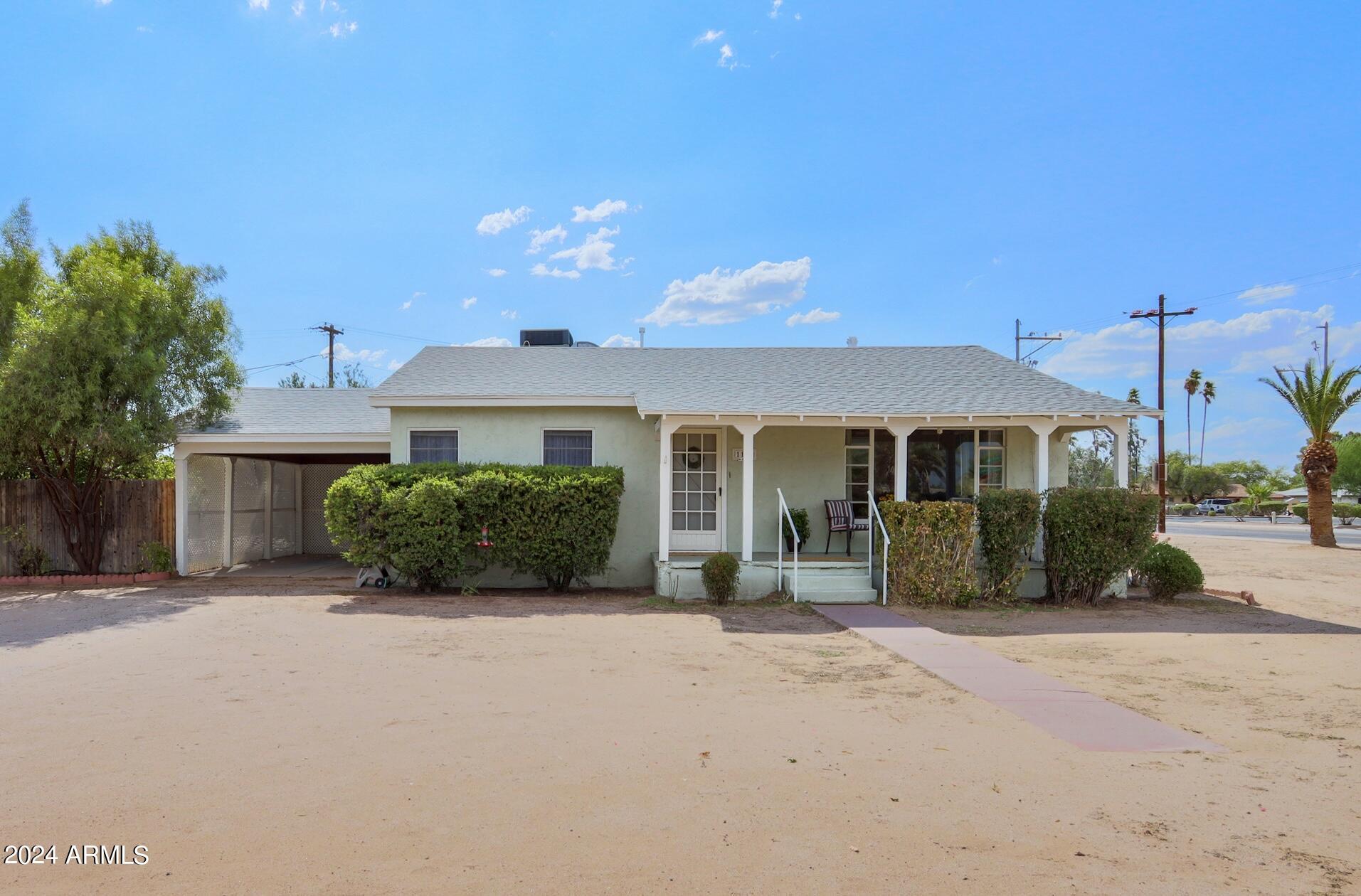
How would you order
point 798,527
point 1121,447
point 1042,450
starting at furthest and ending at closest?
point 798,527 < point 1121,447 < point 1042,450

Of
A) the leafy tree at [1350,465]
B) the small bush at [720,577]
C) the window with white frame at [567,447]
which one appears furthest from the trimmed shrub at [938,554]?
the leafy tree at [1350,465]

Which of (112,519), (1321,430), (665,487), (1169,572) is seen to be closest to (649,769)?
(665,487)

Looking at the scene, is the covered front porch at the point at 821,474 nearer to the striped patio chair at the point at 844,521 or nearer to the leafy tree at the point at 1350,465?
the striped patio chair at the point at 844,521

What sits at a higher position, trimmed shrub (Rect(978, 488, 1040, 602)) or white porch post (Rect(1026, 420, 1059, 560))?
white porch post (Rect(1026, 420, 1059, 560))

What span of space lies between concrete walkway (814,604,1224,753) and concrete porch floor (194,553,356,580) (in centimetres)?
994

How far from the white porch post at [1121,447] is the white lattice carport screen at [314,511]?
54.5 ft

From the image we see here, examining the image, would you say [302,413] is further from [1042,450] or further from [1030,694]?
[1030,694]

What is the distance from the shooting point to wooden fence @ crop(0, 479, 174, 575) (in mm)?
13875

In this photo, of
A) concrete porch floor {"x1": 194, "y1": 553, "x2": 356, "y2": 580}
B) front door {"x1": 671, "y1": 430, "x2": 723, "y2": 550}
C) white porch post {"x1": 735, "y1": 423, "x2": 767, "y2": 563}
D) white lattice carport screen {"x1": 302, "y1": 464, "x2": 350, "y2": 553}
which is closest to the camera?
white porch post {"x1": 735, "y1": 423, "x2": 767, "y2": 563}

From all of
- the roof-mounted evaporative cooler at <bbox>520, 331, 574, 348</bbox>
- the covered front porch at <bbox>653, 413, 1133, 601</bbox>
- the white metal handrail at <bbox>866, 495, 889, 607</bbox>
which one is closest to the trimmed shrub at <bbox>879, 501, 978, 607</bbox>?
the white metal handrail at <bbox>866, 495, 889, 607</bbox>

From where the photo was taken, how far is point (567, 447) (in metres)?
13.6

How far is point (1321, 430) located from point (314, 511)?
28.5m

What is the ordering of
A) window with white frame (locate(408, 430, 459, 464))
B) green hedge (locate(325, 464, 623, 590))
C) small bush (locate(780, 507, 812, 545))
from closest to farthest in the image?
green hedge (locate(325, 464, 623, 590)) < small bush (locate(780, 507, 812, 545)) < window with white frame (locate(408, 430, 459, 464))

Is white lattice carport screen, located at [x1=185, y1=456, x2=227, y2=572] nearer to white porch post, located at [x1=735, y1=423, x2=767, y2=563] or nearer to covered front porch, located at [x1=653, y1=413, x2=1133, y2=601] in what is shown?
covered front porch, located at [x1=653, y1=413, x2=1133, y2=601]
